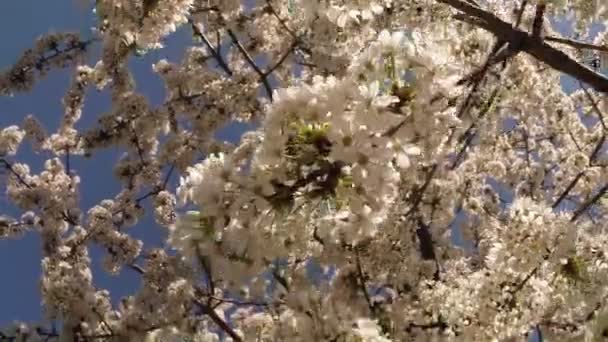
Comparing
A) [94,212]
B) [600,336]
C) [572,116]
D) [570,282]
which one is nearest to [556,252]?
[570,282]

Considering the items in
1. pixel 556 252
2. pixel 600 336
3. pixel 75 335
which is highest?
pixel 75 335

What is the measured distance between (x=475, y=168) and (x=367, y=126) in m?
6.88

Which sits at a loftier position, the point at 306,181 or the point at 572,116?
the point at 572,116

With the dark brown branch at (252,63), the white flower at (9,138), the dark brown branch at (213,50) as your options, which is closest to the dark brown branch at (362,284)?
the dark brown branch at (252,63)

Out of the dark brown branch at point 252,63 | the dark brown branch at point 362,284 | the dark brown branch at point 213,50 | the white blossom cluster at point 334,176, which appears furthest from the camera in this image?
the dark brown branch at point 213,50

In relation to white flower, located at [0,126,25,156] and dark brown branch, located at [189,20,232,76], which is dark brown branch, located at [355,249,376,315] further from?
white flower, located at [0,126,25,156]

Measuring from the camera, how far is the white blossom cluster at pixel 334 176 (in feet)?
12.1

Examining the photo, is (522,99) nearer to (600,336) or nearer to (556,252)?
(556,252)

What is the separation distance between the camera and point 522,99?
704cm

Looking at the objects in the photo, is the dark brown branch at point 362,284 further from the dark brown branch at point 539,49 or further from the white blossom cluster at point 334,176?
the dark brown branch at point 539,49

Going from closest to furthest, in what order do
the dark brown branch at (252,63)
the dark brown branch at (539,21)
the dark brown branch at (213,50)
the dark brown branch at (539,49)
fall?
the dark brown branch at (539,49) → the dark brown branch at (539,21) → the dark brown branch at (252,63) → the dark brown branch at (213,50)

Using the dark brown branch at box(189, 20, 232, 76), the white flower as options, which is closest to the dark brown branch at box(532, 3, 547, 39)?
the dark brown branch at box(189, 20, 232, 76)

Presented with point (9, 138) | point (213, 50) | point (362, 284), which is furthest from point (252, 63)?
point (362, 284)

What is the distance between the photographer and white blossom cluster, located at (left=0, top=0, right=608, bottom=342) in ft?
12.1
